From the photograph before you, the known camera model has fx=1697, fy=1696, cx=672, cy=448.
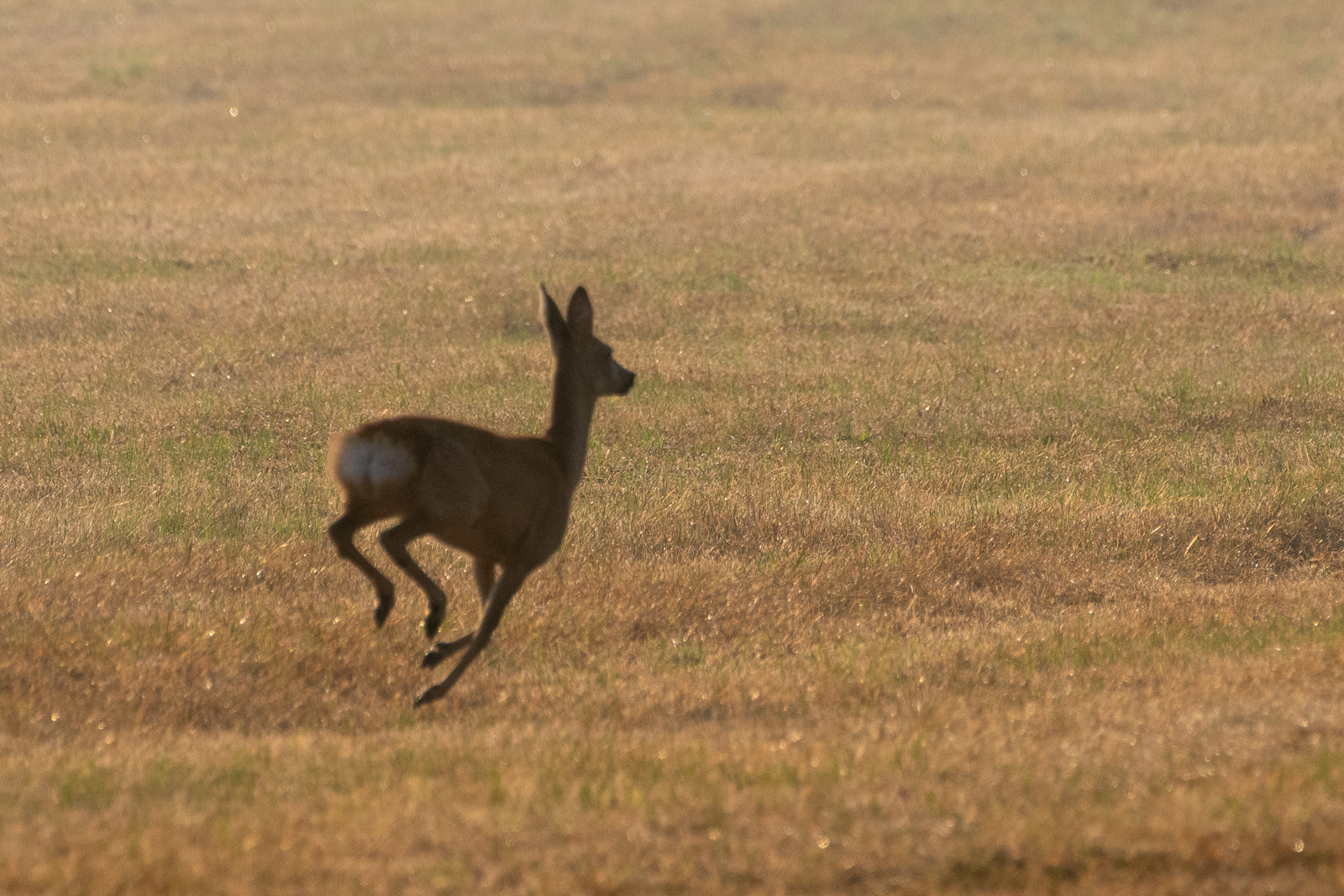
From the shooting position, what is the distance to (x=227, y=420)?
1410 cm

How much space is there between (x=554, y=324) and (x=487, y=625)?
5.23 feet

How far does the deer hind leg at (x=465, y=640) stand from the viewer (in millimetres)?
7316

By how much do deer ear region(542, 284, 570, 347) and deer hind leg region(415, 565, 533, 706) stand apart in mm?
1253

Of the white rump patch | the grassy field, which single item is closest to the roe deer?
the white rump patch

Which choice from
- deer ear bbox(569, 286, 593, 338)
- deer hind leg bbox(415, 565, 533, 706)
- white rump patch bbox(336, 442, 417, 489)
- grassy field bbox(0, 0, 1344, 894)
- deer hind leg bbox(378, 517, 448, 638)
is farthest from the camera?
deer ear bbox(569, 286, 593, 338)

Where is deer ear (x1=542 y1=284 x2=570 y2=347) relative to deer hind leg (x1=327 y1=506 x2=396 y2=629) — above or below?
above

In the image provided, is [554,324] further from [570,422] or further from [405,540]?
[405,540]

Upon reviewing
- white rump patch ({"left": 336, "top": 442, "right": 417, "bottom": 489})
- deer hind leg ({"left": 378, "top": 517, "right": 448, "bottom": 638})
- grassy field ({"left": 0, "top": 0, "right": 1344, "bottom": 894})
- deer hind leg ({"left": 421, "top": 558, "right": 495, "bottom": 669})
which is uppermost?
white rump patch ({"left": 336, "top": 442, "right": 417, "bottom": 489})

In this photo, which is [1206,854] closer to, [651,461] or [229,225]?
[651,461]

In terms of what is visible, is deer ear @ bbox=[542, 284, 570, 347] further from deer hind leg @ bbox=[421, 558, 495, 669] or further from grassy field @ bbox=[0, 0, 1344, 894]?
grassy field @ bbox=[0, 0, 1344, 894]

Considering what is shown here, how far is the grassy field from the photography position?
549cm

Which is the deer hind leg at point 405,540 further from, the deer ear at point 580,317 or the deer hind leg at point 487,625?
the deer ear at point 580,317

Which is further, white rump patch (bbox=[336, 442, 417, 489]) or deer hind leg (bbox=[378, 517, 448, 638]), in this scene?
deer hind leg (bbox=[378, 517, 448, 638])

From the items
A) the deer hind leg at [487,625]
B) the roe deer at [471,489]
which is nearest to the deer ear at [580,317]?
the roe deer at [471,489]
